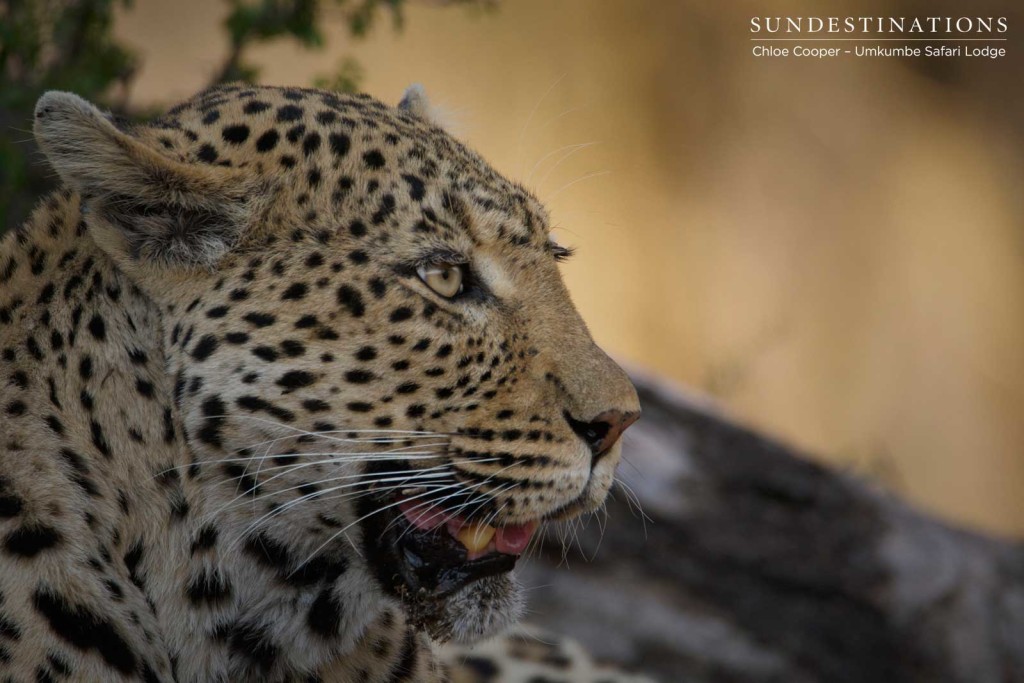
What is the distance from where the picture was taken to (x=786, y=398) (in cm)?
1596

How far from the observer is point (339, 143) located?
4199 mm

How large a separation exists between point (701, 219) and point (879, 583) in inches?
331

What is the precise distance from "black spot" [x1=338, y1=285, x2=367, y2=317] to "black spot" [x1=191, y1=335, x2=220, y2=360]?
407mm

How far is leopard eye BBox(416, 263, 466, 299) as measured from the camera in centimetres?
409

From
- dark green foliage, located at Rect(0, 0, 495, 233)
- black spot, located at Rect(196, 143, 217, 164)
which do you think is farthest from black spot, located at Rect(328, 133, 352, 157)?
dark green foliage, located at Rect(0, 0, 495, 233)

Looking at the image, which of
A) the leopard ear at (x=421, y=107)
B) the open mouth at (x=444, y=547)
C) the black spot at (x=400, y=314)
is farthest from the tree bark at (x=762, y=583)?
the black spot at (x=400, y=314)

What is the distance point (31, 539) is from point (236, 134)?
144 cm

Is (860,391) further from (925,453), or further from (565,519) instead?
(565,519)

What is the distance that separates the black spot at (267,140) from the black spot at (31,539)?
1364 mm

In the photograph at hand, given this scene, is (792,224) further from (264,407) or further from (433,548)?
(264,407)

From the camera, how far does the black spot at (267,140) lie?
13.5 feet

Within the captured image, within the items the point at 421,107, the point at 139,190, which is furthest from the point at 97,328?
the point at 421,107

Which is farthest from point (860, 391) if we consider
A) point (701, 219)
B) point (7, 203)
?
point (7, 203)

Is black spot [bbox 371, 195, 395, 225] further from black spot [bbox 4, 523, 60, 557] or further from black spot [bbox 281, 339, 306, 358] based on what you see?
black spot [bbox 4, 523, 60, 557]
